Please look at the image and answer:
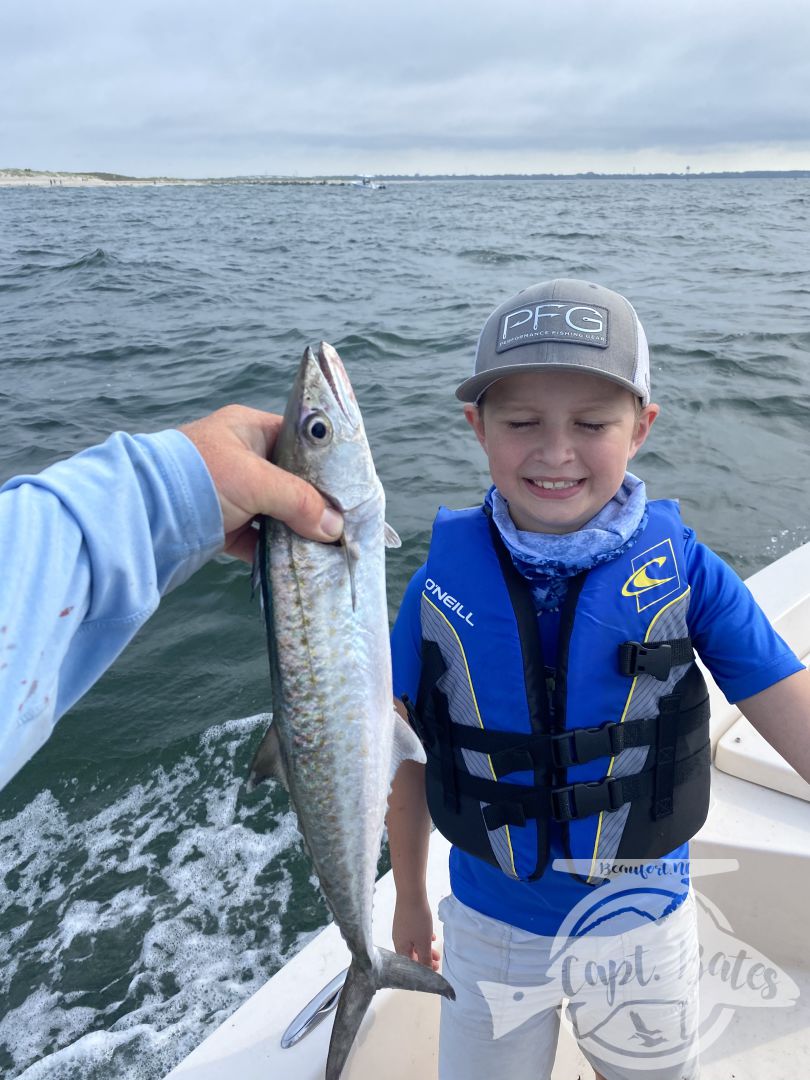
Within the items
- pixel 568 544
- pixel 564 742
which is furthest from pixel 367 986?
pixel 568 544

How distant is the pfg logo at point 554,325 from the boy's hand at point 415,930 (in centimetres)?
189

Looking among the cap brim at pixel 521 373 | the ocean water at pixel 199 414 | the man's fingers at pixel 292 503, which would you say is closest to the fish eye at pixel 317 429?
the man's fingers at pixel 292 503

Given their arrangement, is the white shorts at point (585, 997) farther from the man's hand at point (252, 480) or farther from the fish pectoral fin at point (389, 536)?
the man's hand at point (252, 480)

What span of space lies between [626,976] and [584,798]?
0.60 m

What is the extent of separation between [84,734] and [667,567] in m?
4.65

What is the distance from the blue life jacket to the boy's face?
0.24 metres

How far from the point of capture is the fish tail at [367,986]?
2.16 meters

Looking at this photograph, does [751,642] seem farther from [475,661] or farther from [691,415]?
[691,415]

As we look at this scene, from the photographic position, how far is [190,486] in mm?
1482

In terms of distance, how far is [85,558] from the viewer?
1.33 meters

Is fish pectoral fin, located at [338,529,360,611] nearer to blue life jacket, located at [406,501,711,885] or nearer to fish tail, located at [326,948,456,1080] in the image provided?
blue life jacket, located at [406,501,711,885]

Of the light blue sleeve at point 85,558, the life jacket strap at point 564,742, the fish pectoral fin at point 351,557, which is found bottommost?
the life jacket strap at point 564,742

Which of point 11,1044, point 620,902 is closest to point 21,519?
point 620,902

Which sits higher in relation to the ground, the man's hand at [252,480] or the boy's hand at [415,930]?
the man's hand at [252,480]
